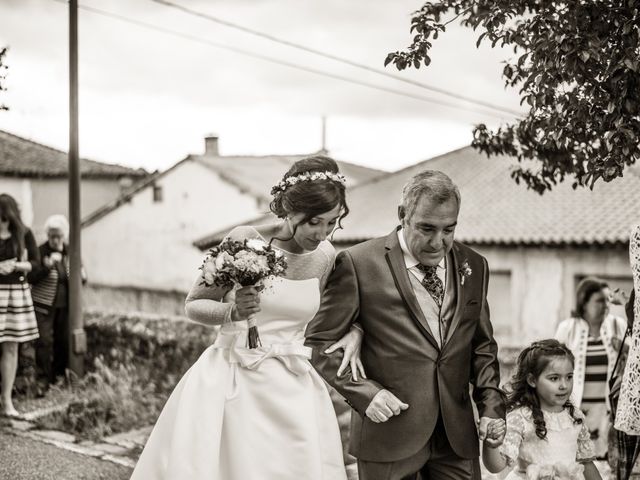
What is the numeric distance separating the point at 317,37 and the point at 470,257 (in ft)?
62.4

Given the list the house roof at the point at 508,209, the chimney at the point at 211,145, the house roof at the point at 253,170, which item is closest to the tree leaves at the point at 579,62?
the house roof at the point at 508,209

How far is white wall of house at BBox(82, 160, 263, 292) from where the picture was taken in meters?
33.4

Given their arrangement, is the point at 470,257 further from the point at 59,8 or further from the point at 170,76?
the point at 170,76

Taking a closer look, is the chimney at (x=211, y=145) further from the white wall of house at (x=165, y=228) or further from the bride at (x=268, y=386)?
the bride at (x=268, y=386)

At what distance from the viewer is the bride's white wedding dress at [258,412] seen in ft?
13.0

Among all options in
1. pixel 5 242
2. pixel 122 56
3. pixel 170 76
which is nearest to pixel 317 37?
pixel 122 56

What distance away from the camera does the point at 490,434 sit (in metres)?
3.44

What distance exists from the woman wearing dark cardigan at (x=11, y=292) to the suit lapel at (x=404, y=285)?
546 cm

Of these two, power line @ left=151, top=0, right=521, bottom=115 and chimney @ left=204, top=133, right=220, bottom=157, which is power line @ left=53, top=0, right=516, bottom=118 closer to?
power line @ left=151, top=0, right=521, bottom=115

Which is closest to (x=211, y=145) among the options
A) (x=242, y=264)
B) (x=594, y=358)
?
(x=594, y=358)

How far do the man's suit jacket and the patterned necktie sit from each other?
7 centimetres

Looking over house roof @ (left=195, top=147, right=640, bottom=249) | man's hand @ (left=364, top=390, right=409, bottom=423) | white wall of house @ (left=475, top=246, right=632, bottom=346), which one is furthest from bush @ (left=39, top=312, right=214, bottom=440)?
house roof @ (left=195, top=147, right=640, bottom=249)

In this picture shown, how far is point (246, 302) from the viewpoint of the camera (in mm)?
4008

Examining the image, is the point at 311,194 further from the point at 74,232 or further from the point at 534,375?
the point at 74,232
